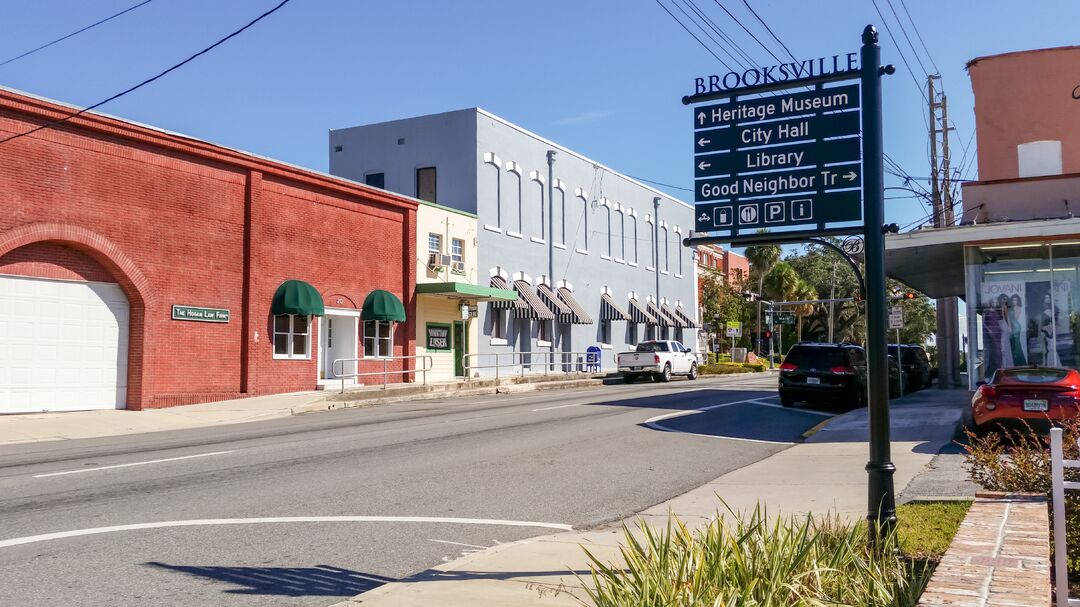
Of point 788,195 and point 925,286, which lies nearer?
point 788,195

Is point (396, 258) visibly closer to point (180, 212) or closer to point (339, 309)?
point (339, 309)

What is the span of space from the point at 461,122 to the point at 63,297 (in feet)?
58.9

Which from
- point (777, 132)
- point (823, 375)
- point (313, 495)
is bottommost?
point (313, 495)

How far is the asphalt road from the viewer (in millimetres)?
6320

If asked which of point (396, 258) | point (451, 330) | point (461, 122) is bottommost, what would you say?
point (451, 330)

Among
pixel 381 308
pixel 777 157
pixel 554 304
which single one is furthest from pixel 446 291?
pixel 777 157

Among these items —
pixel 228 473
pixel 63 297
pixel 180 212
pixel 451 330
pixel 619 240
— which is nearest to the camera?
pixel 228 473

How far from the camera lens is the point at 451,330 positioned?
33.6 meters

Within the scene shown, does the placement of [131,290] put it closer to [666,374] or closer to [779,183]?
[779,183]

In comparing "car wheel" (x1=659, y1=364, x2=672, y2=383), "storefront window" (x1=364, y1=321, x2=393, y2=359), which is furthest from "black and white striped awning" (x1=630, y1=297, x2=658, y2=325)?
"storefront window" (x1=364, y1=321, x2=393, y2=359)

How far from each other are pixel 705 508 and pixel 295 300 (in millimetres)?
18578

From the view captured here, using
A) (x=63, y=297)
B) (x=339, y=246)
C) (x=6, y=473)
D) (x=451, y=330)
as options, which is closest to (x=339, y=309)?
(x=339, y=246)

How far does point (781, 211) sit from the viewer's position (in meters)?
7.49

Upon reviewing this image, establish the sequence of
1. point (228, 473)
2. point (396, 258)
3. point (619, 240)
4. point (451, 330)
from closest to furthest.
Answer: point (228, 473)
point (396, 258)
point (451, 330)
point (619, 240)
